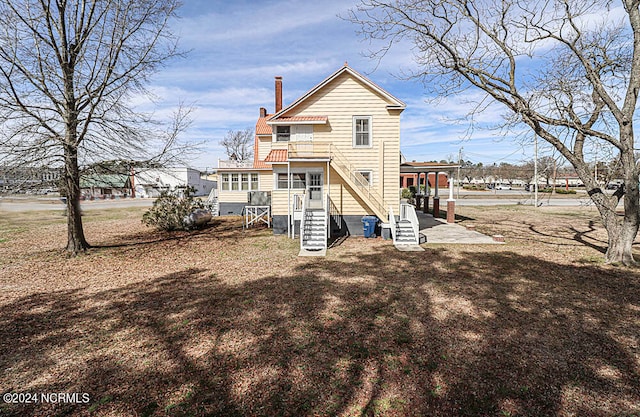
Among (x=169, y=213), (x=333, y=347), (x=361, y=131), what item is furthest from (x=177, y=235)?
(x=333, y=347)

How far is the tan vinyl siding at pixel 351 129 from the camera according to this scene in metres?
15.8

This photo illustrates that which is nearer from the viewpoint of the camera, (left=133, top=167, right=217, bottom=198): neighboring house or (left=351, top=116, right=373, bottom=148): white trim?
(left=133, top=167, right=217, bottom=198): neighboring house

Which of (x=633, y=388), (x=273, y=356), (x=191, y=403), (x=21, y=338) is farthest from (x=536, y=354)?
(x=21, y=338)

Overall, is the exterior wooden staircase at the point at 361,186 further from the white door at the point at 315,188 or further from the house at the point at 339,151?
the white door at the point at 315,188

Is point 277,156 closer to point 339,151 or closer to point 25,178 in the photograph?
point 339,151

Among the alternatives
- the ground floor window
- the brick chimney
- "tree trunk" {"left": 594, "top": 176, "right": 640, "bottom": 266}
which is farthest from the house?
the ground floor window

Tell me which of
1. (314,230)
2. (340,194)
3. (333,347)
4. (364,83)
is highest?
(364,83)

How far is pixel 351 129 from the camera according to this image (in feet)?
52.4

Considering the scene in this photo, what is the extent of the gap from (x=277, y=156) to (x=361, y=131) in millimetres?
4530

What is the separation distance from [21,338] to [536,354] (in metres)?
9.13

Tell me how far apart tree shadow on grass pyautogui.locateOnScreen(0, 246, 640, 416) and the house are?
7.36m

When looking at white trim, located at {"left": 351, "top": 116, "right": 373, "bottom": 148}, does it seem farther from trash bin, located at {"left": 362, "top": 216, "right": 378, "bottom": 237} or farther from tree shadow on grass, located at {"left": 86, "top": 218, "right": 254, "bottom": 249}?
tree shadow on grass, located at {"left": 86, "top": 218, "right": 254, "bottom": 249}

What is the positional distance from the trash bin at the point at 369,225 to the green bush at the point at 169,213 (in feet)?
34.4

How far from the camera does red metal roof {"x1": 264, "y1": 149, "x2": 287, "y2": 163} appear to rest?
1544cm
